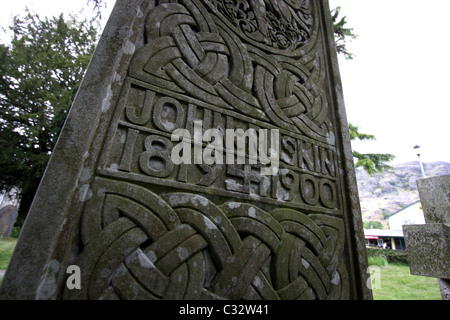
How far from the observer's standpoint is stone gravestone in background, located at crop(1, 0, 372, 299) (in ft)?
2.89

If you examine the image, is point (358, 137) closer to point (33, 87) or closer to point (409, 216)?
point (33, 87)

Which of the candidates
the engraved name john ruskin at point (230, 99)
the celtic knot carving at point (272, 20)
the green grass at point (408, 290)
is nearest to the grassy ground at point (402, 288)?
the green grass at point (408, 290)

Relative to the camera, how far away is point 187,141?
1229 mm

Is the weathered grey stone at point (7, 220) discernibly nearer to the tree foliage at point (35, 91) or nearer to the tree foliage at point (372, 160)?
the tree foliage at point (35, 91)

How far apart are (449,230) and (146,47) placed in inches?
106

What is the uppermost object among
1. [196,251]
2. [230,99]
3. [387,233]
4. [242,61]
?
[242,61]

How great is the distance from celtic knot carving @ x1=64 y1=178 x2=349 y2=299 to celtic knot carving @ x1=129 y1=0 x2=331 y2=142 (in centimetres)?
65

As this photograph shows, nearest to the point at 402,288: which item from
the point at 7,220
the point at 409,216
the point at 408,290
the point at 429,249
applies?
the point at 408,290

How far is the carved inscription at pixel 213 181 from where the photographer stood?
0.95 m

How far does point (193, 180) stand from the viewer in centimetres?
120

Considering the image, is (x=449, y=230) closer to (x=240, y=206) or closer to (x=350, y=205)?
(x=350, y=205)

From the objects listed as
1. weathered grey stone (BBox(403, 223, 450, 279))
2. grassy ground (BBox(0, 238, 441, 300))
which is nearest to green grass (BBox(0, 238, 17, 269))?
grassy ground (BBox(0, 238, 441, 300))

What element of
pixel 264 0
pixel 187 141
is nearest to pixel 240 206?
pixel 187 141

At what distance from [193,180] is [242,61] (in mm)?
938
